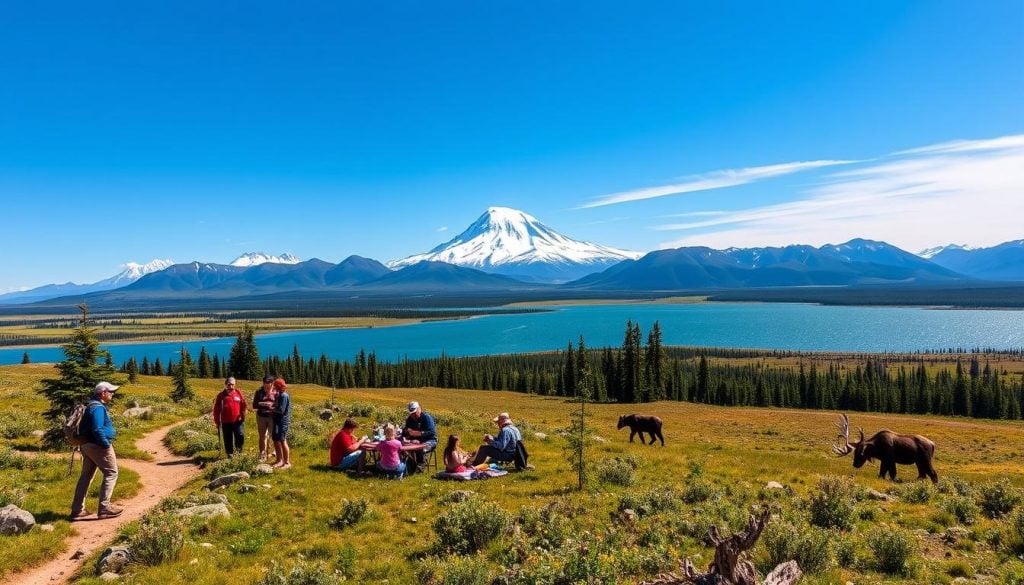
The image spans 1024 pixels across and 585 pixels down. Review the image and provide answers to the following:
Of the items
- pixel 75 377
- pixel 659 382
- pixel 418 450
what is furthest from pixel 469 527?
pixel 659 382

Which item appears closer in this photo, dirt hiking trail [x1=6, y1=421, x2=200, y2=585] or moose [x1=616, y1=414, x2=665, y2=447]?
dirt hiking trail [x1=6, y1=421, x2=200, y2=585]

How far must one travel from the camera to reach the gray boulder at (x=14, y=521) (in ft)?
36.0

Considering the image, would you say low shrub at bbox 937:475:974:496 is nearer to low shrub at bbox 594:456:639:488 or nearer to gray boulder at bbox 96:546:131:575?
Result: low shrub at bbox 594:456:639:488

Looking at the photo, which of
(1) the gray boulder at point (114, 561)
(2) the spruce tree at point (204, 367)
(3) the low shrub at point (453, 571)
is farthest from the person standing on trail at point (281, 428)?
(2) the spruce tree at point (204, 367)

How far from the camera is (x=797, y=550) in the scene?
930 cm

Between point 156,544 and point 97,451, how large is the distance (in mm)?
4073

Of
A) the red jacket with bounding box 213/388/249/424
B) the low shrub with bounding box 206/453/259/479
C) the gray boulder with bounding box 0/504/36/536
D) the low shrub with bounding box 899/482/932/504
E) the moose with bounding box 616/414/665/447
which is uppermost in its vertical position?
the red jacket with bounding box 213/388/249/424

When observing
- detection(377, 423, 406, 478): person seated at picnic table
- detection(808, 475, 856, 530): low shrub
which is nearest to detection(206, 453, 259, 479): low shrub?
detection(377, 423, 406, 478): person seated at picnic table

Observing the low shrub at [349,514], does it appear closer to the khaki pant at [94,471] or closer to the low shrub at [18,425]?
the khaki pant at [94,471]

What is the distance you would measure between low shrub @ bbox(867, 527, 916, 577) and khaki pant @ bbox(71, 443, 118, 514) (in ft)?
53.1

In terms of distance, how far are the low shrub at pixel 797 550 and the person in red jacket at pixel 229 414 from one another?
15.8m

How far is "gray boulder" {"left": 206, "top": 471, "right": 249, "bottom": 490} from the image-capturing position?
48.7 feet

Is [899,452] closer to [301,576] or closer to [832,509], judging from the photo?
[832,509]

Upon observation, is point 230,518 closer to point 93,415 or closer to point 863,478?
point 93,415
